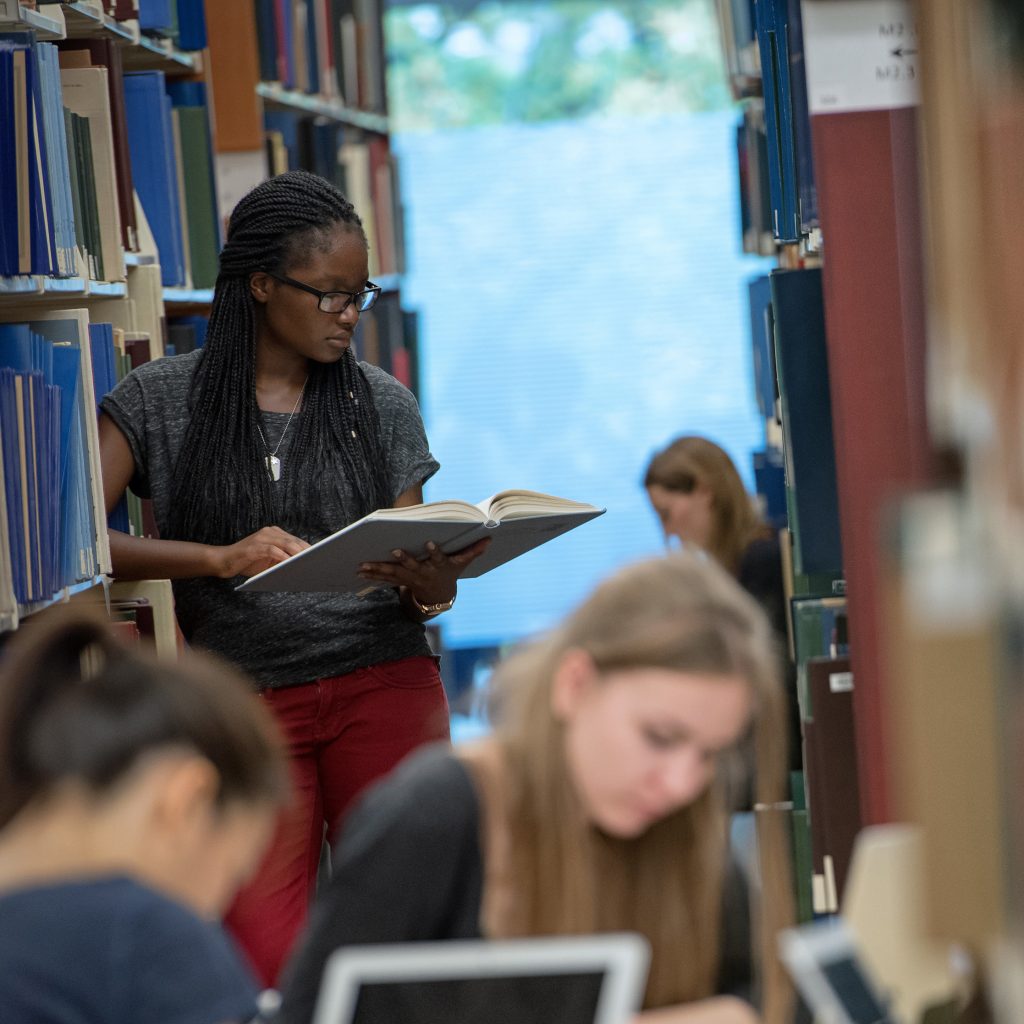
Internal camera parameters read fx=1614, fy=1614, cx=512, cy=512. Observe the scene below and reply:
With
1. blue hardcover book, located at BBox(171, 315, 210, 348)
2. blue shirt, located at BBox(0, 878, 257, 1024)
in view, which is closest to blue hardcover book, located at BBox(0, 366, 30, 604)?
blue shirt, located at BBox(0, 878, 257, 1024)

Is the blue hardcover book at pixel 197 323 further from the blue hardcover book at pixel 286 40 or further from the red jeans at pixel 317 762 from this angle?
the red jeans at pixel 317 762

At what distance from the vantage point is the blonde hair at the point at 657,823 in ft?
3.81

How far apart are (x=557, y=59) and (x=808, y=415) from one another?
5.48m

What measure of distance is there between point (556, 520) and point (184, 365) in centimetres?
59

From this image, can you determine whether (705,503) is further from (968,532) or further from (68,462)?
(968,532)

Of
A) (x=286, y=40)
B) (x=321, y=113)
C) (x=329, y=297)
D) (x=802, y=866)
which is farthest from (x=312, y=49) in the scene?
(x=802, y=866)

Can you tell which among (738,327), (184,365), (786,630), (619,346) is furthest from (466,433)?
(184,365)

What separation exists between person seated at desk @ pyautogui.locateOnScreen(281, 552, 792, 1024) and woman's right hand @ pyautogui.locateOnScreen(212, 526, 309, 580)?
0.94 metres

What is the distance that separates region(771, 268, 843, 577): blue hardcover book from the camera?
5.65ft

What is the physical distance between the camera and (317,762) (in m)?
2.25

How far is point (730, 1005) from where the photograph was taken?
1.19 m

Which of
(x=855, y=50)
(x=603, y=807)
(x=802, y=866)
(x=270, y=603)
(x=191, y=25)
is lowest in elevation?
(x=802, y=866)

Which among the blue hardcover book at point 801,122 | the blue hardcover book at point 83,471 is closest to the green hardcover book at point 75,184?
the blue hardcover book at point 83,471

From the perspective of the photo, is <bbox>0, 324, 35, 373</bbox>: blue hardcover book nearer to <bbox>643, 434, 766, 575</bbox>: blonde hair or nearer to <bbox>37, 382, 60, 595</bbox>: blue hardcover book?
<bbox>37, 382, 60, 595</bbox>: blue hardcover book
